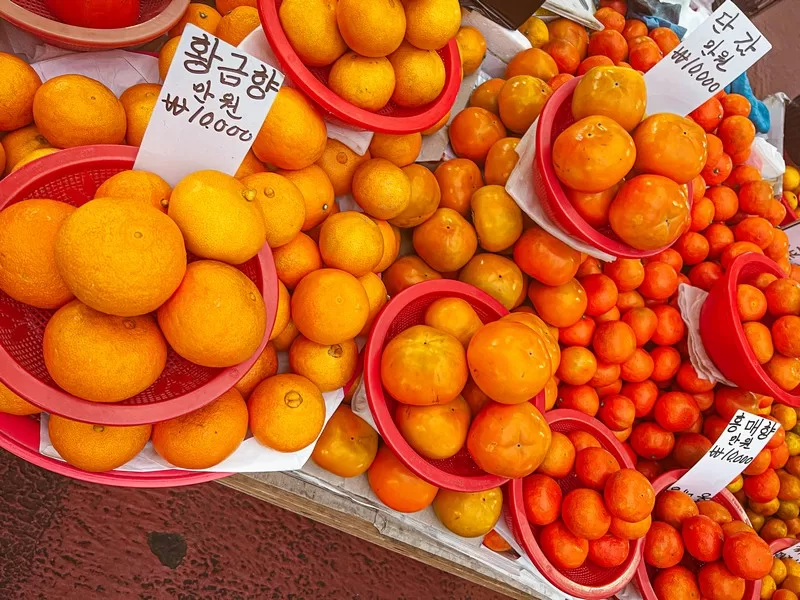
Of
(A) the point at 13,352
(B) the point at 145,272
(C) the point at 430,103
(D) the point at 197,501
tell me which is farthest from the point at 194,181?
(D) the point at 197,501

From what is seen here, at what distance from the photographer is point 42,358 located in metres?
0.74

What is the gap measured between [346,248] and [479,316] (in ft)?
1.18

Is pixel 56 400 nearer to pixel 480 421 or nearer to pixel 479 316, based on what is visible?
pixel 480 421

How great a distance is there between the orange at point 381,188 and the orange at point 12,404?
2.36 ft

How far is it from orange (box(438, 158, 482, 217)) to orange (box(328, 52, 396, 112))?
0.40 meters

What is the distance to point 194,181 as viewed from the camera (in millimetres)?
766

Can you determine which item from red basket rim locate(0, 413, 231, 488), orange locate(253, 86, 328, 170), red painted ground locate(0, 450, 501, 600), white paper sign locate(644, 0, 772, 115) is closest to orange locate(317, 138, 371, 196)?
orange locate(253, 86, 328, 170)

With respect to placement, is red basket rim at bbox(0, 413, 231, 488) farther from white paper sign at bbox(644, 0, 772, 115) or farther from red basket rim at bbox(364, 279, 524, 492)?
white paper sign at bbox(644, 0, 772, 115)

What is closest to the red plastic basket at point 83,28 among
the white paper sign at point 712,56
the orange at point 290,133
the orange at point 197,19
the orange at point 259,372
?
the orange at point 197,19

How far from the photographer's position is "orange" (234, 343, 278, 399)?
993 millimetres

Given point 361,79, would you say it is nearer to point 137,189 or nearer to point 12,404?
point 137,189

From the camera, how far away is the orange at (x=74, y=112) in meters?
0.88

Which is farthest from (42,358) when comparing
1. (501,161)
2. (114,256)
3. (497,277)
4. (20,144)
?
(501,161)

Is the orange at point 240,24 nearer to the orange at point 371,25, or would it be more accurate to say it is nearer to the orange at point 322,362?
the orange at point 371,25
